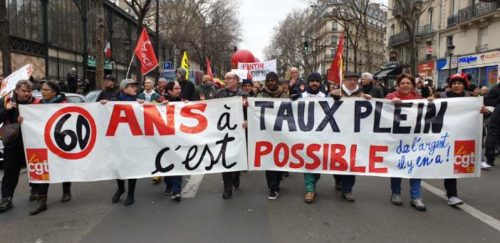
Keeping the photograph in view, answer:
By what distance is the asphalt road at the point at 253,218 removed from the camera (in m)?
4.44

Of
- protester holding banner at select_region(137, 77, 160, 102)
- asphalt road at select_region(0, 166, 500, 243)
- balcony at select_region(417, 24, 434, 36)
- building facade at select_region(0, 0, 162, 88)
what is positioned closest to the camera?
asphalt road at select_region(0, 166, 500, 243)

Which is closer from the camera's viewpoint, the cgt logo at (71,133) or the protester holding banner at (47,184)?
the protester holding banner at (47,184)

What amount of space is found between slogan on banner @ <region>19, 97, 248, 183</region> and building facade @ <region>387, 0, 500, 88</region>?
24.5 meters

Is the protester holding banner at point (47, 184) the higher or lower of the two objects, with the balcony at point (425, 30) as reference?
lower

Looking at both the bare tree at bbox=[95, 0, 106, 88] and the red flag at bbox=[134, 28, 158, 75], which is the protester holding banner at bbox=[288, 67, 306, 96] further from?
the bare tree at bbox=[95, 0, 106, 88]

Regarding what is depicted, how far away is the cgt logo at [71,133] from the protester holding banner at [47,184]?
0.24m

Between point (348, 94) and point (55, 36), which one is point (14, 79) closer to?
point (348, 94)

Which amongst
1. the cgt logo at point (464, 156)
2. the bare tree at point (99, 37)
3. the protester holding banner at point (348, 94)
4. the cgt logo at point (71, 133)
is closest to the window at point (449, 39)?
the bare tree at point (99, 37)

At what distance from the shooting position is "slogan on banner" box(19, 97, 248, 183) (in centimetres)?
561

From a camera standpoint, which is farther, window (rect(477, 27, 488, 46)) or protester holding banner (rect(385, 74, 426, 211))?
window (rect(477, 27, 488, 46))

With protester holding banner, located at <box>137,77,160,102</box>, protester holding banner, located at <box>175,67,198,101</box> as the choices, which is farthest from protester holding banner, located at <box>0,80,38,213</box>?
protester holding banner, located at <box>175,67,198,101</box>

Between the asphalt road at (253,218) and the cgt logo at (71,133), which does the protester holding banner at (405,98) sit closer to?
the asphalt road at (253,218)

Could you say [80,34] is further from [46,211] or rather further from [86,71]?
[46,211]

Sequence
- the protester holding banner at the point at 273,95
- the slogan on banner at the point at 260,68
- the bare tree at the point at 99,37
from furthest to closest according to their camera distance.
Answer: the bare tree at the point at 99,37
the slogan on banner at the point at 260,68
the protester holding banner at the point at 273,95
